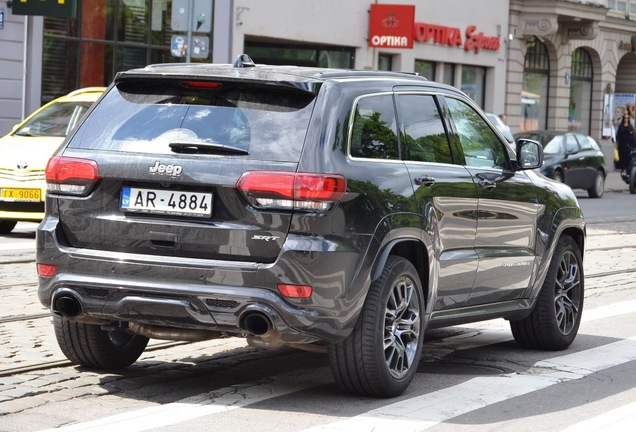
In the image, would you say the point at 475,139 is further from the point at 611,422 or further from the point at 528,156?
the point at 611,422

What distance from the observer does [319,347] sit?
7.16 m

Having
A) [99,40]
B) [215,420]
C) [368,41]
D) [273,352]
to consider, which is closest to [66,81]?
[99,40]

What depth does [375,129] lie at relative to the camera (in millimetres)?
7492

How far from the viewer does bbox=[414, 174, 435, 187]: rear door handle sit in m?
7.64

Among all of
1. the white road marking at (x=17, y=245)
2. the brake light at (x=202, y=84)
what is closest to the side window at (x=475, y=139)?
the brake light at (x=202, y=84)

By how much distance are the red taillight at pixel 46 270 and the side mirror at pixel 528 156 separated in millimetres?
3107

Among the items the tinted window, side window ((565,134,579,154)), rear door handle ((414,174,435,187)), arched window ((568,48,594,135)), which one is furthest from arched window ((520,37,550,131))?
rear door handle ((414,174,435,187))

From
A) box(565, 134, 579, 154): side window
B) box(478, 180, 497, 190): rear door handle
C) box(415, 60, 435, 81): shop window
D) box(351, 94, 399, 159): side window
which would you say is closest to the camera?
box(351, 94, 399, 159): side window

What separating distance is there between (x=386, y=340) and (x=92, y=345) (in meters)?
1.61

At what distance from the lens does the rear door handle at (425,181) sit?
25.1 feet

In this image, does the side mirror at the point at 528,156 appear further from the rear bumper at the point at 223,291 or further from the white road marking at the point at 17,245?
the white road marking at the point at 17,245

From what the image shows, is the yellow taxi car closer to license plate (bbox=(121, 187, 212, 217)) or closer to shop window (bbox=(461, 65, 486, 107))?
license plate (bbox=(121, 187, 212, 217))

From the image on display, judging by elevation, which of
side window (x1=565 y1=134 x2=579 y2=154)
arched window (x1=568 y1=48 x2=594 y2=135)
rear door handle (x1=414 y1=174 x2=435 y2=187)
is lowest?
side window (x1=565 y1=134 x2=579 y2=154)

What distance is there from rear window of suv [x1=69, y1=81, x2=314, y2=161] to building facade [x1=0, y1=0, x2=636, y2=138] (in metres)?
12.6
